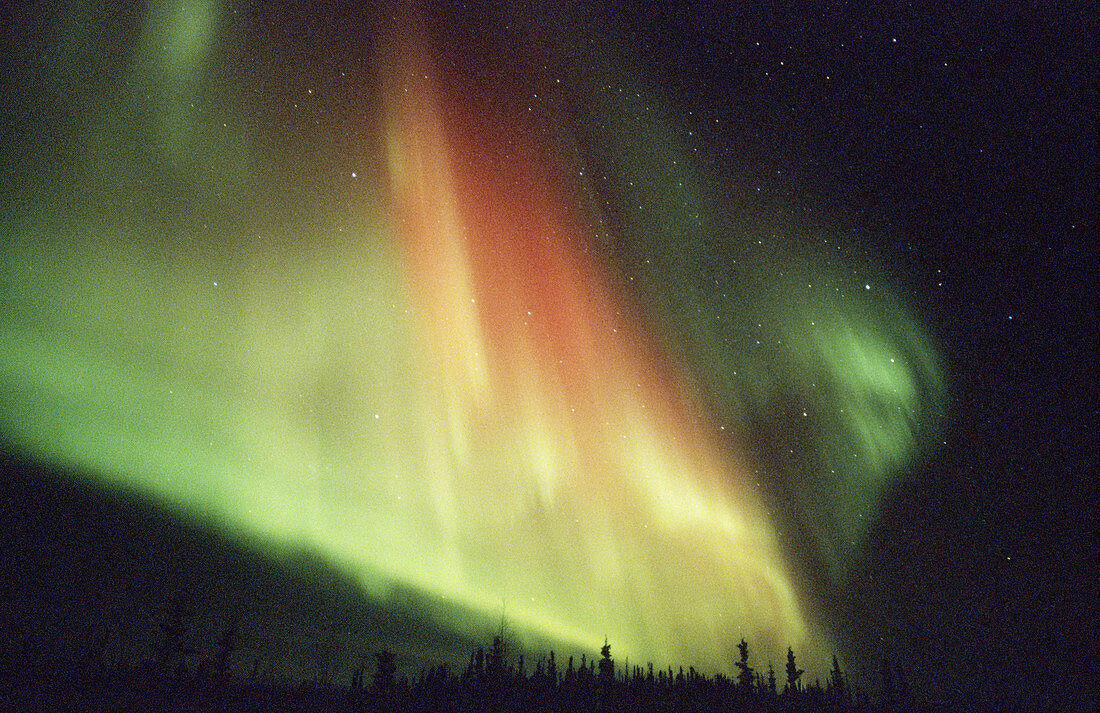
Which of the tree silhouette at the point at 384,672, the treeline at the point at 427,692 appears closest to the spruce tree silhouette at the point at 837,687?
the treeline at the point at 427,692

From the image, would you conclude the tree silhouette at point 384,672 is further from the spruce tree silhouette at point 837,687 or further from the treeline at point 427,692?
the spruce tree silhouette at point 837,687

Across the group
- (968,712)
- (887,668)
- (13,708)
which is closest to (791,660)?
(887,668)

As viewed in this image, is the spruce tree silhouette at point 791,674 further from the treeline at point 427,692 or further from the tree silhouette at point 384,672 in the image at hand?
the tree silhouette at point 384,672

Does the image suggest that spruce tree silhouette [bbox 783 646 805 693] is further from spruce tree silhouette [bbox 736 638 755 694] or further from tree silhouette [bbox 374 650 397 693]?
tree silhouette [bbox 374 650 397 693]

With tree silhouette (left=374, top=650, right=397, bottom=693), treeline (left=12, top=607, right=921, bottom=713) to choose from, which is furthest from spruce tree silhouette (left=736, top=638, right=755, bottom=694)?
tree silhouette (left=374, top=650, right=397, bottom=693)

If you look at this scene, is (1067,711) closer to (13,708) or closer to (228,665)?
(228,665)

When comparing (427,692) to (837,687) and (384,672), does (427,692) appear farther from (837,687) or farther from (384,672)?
(837,687)

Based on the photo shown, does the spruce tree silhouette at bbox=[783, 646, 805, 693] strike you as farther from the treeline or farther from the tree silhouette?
the tree silhouette

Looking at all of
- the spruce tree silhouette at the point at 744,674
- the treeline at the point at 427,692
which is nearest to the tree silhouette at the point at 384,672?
the treeline at the point at 427,692

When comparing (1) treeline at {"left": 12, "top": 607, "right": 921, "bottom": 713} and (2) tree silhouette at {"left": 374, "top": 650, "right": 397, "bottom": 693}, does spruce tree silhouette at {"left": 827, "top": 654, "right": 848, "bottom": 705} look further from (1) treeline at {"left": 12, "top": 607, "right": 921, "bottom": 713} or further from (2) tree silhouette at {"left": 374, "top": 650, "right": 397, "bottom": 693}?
(2) tree silhouette at {"left": 374, "top": 650, "right": 397, "bottom": 693}

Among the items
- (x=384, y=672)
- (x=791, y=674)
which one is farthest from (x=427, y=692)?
(x=791, y=674)

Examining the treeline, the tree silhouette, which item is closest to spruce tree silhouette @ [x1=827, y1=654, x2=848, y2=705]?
the treeline

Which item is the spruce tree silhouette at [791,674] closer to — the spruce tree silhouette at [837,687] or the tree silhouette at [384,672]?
the spruce tree silhouette at [837,687]

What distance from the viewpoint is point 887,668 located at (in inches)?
3976
